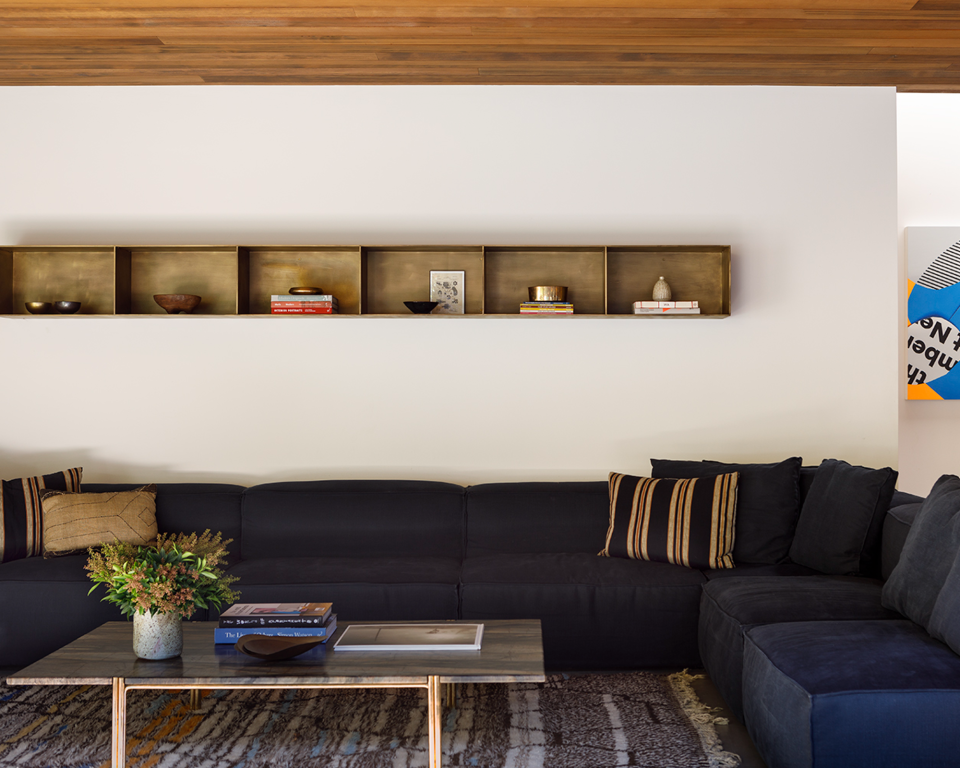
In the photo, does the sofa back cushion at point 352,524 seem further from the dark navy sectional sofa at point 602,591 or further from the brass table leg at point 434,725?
the brass table leg at point 434,725

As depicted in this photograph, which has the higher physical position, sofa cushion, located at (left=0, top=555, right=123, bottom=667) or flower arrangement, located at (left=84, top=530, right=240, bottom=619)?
flower arrangement, located at (left=84, top=530, right=240, bottom=619)

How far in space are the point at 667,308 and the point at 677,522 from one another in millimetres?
1038

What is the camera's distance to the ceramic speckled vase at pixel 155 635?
2141mm

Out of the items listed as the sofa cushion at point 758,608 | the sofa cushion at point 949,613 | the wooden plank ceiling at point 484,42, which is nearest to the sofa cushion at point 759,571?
the sofa cushion at point 758,608

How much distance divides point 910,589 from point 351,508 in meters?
2.18

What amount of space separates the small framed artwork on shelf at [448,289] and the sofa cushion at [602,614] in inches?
56.6

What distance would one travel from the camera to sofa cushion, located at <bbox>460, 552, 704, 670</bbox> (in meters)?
2.92

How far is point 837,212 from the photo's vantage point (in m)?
3.82

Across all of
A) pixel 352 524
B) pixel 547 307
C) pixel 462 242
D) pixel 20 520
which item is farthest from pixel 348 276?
pixel 20 520

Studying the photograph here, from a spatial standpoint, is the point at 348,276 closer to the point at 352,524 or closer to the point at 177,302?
the point at 177,302

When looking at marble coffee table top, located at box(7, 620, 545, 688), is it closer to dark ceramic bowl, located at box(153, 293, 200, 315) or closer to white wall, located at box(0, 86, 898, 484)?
white wall, located at box(0, 86, 898, 484)

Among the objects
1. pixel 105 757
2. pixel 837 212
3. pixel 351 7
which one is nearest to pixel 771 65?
pixel 837 212

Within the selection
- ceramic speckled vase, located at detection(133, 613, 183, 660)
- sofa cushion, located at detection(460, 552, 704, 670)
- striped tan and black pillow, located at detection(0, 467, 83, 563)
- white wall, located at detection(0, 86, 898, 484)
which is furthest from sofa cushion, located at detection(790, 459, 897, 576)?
striped tan and black pillow, located at detection(0, 467, 83, 563)

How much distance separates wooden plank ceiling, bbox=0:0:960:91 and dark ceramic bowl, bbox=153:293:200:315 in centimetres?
105
